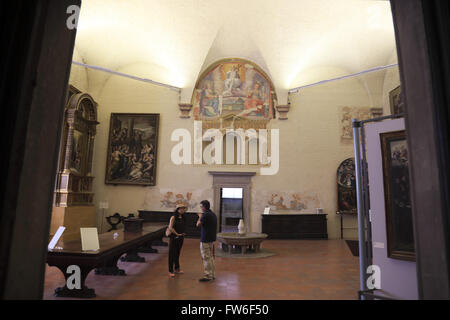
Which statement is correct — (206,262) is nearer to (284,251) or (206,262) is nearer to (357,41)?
(284,251)

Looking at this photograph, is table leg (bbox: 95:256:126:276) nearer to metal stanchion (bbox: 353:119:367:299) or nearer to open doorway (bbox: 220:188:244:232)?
metal stanchion (bbox: 353:119:367:299)

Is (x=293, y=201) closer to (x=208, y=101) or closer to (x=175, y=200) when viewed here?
(x=175, y=200)

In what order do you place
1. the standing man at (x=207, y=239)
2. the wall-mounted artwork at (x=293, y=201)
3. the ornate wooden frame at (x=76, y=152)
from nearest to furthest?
the standing man at (x=207, y=239) → the ornate wooden frame at (x=76, y=152) → the wall-mounted artwork at (x=293, y=201)

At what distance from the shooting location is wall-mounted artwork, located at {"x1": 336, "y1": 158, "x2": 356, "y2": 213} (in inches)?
505

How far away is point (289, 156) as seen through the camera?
1352 cm

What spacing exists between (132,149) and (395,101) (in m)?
11.7

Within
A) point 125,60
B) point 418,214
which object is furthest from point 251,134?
point 418,214

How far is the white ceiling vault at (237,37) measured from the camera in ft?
35.0

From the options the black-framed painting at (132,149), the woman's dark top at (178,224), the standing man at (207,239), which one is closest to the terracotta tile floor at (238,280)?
the standing man at (207,239)

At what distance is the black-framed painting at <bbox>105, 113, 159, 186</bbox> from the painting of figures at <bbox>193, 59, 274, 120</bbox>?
93.8 inches

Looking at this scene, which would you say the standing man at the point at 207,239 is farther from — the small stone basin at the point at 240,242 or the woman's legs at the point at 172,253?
the small stone basin at the point at 240,242

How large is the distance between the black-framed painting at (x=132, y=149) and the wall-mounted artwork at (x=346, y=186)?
836 centimetres

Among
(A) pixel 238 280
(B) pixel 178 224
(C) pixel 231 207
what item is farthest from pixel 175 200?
(A) pixel 238 280

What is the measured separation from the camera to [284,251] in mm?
9422
